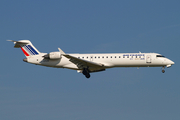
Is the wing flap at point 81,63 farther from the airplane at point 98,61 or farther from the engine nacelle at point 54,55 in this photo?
the engine nacelle at point 54,55

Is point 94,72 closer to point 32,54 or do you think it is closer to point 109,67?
point 109,67

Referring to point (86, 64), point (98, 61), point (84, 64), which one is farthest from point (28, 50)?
point (98, 61)

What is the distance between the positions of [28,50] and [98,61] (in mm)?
10383

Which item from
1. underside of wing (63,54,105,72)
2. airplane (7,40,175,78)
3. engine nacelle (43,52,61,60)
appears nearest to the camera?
underside of wing (63,54,105,72)

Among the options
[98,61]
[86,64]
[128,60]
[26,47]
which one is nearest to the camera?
[128,60]

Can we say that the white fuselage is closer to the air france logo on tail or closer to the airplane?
the airplane

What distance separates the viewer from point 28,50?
44250 millimetres

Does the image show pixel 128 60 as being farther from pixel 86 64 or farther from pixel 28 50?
pixel 28 50

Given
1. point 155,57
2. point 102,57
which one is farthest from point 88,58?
point 155,57

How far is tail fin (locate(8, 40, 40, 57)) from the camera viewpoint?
44.1 metres

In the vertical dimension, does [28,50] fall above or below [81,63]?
above

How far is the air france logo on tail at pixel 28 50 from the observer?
44094mm

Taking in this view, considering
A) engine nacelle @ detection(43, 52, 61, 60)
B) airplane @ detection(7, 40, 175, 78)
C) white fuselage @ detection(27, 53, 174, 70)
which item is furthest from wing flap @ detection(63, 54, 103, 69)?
engine nacelle @ detection(43, 52, 61, 60)

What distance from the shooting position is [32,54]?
144ft
